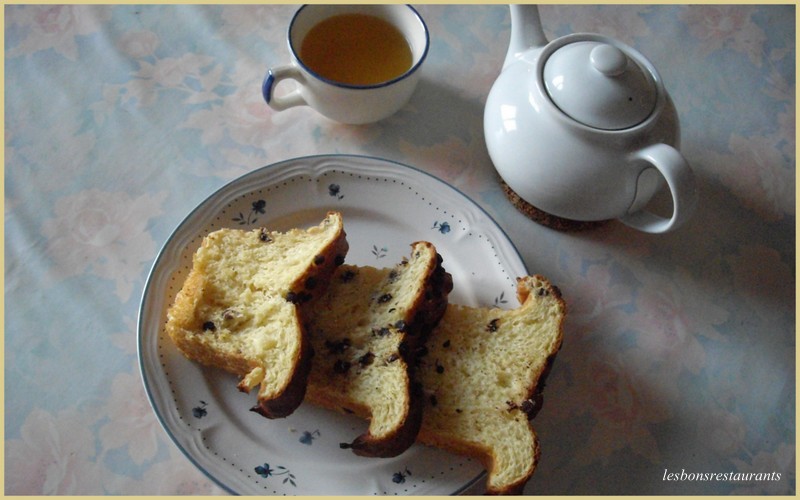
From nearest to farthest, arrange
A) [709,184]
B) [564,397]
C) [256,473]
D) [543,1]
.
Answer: [256,473] → [564,397] → [709,184] → [543,1]

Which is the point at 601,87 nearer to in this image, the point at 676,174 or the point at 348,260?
the point at 676,174

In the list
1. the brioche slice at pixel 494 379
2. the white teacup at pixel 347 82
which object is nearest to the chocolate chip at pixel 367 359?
the brioche slice at pixel 494 379

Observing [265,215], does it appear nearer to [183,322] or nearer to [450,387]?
[183,322]

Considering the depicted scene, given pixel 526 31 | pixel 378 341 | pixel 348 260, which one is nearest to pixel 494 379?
pixel 378 341

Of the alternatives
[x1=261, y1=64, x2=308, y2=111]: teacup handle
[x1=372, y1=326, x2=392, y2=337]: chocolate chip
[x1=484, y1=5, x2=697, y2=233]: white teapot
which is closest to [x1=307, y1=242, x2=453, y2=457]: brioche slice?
[x1=372, y1=326, x2=392, y2=337]: chocolate chip

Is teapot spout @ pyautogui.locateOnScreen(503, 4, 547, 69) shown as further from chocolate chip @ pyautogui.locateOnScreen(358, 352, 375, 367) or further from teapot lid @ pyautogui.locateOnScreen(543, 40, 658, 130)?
chocolate chip @ pyautogui.locateOnScreen(358, 352, 375, 367)

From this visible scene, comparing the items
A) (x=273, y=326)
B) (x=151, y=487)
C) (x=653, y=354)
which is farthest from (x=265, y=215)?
(x=653, y=354)

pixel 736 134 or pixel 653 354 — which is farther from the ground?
pixel 736 134
